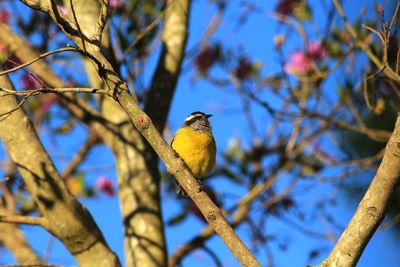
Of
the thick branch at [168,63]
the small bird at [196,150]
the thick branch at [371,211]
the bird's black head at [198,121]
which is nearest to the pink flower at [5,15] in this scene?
the thick branch at [168,63]

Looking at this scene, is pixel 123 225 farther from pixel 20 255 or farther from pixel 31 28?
pixel 31 28

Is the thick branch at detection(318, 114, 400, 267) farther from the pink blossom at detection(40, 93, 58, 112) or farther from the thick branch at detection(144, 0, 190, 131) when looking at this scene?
the pink blossom at detection(40, 93, 58, 112)

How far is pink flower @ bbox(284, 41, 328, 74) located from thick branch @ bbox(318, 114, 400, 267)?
3.15 m

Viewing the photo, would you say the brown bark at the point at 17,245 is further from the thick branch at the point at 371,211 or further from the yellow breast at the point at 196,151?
the thick branch at the point at 371,211

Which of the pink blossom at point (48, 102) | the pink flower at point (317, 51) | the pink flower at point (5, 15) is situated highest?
the pink flower at point (5, 15)

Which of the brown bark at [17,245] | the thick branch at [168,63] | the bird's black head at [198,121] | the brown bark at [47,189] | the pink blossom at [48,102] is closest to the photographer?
the brown bark at [47,189]

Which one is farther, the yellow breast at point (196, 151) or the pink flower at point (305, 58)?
the pink flower at point (305, 58)

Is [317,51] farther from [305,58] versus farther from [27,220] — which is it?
[27,220]

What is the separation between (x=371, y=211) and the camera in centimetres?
225

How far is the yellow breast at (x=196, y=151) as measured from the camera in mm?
4625

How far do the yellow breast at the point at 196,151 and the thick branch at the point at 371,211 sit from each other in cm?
242

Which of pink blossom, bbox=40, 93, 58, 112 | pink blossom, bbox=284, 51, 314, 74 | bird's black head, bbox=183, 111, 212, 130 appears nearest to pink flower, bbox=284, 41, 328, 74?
pink blossom, bbox=284, 51, 314, 74

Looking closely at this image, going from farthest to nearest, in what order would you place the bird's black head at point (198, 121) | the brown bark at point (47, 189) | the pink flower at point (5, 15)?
the pink flower at point (5, 15), the bird's black head at point (198, 121), the brown bark at point (47, 189)

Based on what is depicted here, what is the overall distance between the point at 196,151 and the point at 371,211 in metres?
2.49
